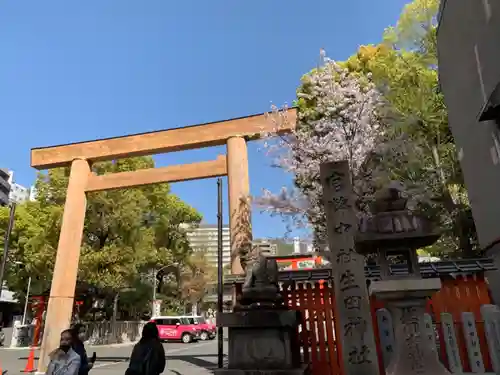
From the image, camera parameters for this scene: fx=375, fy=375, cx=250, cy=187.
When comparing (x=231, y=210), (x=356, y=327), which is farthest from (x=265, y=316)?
(x=231, y=210)

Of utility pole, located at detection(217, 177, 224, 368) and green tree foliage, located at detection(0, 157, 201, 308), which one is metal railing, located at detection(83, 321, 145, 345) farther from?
utility pole, located at detection(217, 177, 224, 368)

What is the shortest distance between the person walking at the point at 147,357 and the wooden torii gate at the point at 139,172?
221 inches

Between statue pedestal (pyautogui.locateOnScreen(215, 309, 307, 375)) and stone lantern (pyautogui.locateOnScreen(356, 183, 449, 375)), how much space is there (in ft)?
6.96

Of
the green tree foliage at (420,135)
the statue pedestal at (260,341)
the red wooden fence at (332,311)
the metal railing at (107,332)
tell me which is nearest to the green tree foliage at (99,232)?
the metal railing at (107,332)

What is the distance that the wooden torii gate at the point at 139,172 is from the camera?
1177 centimetres

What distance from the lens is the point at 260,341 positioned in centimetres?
727

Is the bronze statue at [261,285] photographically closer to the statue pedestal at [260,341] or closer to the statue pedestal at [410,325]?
the statue pedestal at [260,341]

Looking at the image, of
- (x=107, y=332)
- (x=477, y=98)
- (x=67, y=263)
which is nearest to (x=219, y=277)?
(x=67, y=263)

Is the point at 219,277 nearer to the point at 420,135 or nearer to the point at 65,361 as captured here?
the point at 65,361

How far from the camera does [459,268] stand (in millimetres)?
8750

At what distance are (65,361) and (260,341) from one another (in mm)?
3623

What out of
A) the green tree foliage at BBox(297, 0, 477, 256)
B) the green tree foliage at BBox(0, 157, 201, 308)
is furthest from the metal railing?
the green tree foliage at BBox(297, 0, 477, 256)

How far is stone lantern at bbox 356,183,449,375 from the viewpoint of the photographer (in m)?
5.39

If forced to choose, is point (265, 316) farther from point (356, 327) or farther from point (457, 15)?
point (457, 15)
